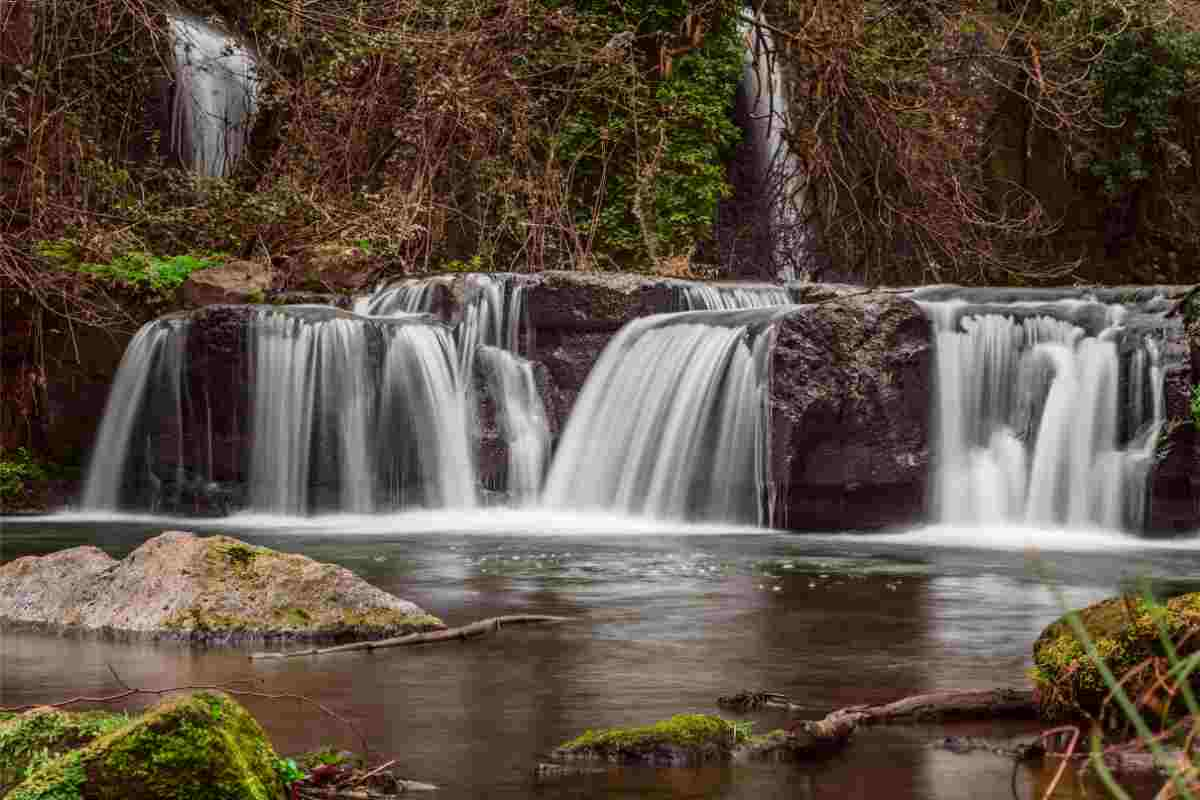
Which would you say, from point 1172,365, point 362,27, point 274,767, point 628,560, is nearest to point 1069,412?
point 1172,365

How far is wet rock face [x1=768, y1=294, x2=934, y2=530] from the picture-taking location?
14734mm

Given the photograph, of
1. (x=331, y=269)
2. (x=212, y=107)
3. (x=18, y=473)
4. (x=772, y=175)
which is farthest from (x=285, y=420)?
(x=772, y=175)

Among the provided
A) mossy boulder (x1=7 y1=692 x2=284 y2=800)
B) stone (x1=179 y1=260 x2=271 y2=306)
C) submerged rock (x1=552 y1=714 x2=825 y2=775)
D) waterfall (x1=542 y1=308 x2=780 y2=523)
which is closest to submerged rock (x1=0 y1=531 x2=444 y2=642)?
submerged rock (x1=552 y1=714 x2=825 y2=775)

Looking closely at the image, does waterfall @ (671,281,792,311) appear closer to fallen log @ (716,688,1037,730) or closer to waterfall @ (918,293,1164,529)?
waterfall @ (918,293,1164,529)

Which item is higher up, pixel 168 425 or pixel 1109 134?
pixel 1109 134

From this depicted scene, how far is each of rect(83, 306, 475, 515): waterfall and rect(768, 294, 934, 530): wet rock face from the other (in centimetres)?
352

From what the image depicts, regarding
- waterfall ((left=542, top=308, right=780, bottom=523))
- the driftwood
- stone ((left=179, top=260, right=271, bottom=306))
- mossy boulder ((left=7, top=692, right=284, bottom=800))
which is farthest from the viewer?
stone ((left=179, top=260, right=271, bottom=306))

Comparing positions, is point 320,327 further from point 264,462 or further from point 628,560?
point 628,560

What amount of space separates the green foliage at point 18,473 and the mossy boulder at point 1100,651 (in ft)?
44.7

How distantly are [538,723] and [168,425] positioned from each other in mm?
11950

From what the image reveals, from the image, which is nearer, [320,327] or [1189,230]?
[320,327]

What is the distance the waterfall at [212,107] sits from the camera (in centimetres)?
2331

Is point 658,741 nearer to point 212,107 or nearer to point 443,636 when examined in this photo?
point 443,636

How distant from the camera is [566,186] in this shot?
22844 mm
